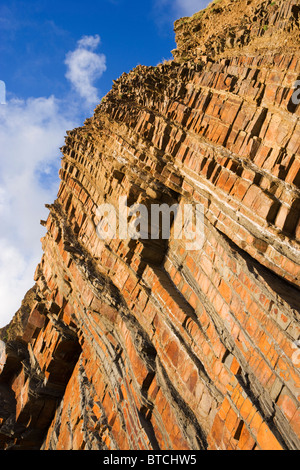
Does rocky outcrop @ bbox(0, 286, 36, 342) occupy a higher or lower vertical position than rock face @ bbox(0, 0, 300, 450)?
lower

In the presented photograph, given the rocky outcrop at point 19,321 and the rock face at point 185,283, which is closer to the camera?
the rock face at point 185,283

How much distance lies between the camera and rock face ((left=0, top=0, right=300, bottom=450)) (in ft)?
39.9

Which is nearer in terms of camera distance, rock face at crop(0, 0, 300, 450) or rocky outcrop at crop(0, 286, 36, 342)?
rock face at crop(0, 0, 300, 450)

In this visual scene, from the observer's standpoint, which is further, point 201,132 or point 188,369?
point 201,132

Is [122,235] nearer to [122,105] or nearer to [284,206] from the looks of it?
[284,206]

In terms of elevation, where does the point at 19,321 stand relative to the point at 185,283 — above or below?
below

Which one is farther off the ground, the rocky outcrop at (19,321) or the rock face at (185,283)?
the rock face at (185,283)

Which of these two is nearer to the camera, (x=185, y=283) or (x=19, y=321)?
(x=185, y=283)

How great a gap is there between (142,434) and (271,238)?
8.42 meters

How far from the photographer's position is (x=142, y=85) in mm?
28219

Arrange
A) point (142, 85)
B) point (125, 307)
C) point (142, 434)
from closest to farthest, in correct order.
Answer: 1. point (142, 434)
2. point (125, 307)
3. point (142, 85)

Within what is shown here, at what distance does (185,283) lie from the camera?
16250mm

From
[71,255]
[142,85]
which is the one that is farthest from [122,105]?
[71,255]

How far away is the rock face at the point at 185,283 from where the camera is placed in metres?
12.2
